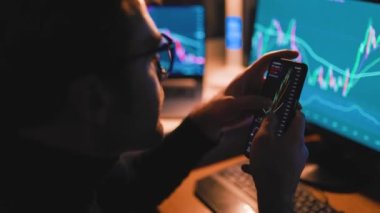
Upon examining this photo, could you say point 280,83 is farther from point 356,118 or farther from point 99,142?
point 99,142

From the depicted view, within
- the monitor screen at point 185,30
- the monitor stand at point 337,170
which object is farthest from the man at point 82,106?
the monitor screen at point 185,30

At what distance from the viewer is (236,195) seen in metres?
0.91

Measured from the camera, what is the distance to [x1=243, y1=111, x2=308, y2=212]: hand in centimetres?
70

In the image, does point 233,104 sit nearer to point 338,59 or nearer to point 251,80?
point 251,80

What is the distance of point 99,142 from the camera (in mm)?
684

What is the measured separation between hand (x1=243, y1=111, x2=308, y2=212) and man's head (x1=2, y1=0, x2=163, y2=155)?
19 cm

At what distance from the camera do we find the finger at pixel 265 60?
0.83 m

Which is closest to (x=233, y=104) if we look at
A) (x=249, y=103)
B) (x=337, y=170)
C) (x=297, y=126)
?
(x=249, y=103)

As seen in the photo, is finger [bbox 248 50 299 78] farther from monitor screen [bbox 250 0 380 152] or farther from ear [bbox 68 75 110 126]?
ear [bbox 68 75 110 126]

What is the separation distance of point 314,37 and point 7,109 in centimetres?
64

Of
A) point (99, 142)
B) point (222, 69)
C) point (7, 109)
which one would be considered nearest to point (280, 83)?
point (99, 142)

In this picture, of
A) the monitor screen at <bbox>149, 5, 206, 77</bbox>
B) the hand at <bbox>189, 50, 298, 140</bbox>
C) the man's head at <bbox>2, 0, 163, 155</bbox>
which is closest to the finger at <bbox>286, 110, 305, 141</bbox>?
the hand at <bbox>189, 50, 298, 140</bbox>

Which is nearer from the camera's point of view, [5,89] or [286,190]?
[5,89]

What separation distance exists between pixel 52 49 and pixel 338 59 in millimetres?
589
